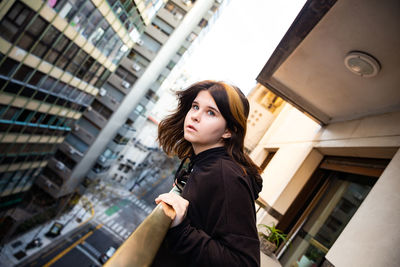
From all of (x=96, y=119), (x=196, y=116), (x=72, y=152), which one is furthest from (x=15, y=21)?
(x=72, y=152)

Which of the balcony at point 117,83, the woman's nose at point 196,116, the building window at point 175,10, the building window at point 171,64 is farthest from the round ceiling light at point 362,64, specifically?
the building window at point 171,64

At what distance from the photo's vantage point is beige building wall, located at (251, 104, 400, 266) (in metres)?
2.05

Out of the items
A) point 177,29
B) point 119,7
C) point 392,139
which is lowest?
point 392,139

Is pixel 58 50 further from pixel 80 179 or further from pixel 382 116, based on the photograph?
pixel 80 179

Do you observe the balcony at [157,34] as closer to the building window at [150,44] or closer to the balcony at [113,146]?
the building window at [150,44]

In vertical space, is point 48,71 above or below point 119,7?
below

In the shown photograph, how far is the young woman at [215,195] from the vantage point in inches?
47.8

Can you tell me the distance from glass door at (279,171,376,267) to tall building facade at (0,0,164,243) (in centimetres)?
1275

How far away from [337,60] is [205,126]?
82.3 inches

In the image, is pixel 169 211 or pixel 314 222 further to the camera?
pixel 314 222

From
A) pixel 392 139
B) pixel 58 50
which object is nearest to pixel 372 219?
pixel 392 139

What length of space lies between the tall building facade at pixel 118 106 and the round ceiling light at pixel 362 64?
2513 centimetres

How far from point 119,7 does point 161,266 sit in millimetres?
18983

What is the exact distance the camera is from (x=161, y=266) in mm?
1326
